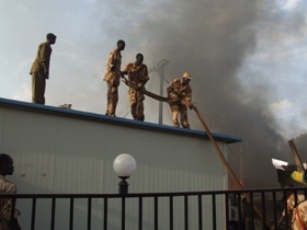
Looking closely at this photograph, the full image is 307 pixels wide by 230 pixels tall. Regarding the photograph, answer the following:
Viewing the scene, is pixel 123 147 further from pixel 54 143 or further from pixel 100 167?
pixel 54 143

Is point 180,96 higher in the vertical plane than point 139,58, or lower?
lower

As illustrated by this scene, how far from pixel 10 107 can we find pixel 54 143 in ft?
3.37

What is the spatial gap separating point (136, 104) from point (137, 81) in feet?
1.94

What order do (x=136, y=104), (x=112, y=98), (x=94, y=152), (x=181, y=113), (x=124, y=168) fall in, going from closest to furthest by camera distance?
(x=124, y=168) < (x=94, y=152) < (x=112, y=98) < (x=136, y=104) < (x=181, y=113)

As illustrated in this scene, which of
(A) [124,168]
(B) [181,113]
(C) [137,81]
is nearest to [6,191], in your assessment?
(A) [124,168]

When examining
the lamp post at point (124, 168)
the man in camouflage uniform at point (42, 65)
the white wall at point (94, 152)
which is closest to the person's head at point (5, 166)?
the lamp post at point (124, 168)

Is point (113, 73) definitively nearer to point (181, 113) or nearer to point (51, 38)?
point (51, 38)

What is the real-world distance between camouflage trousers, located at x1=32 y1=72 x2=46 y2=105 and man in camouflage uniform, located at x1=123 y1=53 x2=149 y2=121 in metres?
2.15

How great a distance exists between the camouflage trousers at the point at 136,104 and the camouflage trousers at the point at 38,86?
231 centimetres

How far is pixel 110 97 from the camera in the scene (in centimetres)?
924

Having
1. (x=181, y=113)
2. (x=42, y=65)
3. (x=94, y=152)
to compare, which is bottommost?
(x=94, y=152)

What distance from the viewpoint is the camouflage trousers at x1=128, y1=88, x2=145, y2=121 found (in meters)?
9.76

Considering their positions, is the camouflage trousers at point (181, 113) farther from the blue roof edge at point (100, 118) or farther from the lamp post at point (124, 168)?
the lamp post at point (124, 168)

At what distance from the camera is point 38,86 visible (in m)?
8.55
